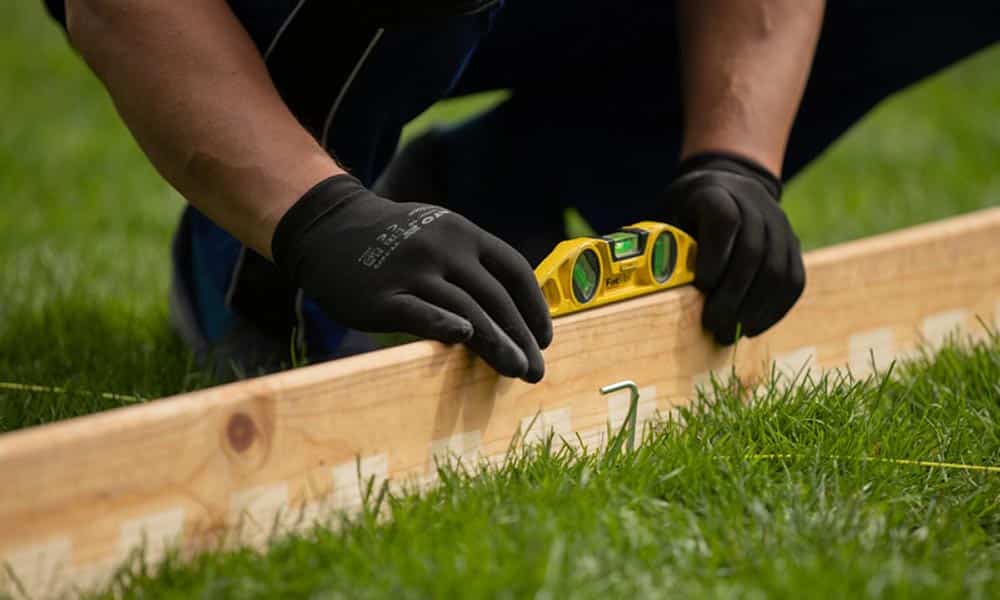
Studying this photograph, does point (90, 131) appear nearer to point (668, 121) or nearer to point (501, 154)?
point (501, 154)

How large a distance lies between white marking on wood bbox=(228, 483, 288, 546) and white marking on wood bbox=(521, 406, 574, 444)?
1.32 feet

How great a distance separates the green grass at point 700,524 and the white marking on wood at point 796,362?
0.22 m

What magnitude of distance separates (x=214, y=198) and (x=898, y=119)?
4029mm

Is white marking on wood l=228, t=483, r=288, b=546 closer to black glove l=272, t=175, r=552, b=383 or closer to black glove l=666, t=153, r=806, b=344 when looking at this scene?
black glove l=272, t=175, r=552, b=383

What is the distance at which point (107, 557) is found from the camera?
1.41m

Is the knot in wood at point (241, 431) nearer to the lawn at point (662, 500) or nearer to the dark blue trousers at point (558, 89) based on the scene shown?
the lawn at point (662, 500)

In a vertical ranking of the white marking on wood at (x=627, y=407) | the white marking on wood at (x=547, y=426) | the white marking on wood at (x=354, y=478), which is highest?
the white marking on wood at (x=354, y=478)

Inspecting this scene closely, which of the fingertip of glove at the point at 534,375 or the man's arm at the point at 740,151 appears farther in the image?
the man's arm at the point at 740,151

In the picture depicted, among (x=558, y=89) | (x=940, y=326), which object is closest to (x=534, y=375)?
(x=940, y=326)

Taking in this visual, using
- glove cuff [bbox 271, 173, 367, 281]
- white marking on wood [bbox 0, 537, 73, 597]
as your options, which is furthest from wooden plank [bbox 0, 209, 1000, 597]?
glove cuff [bbox 271, 173, 367, 281]

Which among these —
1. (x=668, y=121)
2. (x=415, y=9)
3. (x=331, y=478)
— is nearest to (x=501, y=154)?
(x=668, y=121)

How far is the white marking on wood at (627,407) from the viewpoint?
6.30 ft

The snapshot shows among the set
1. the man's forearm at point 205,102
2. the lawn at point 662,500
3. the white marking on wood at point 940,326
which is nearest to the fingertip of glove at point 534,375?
the lawn at point 662,500

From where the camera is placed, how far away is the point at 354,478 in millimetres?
1616
